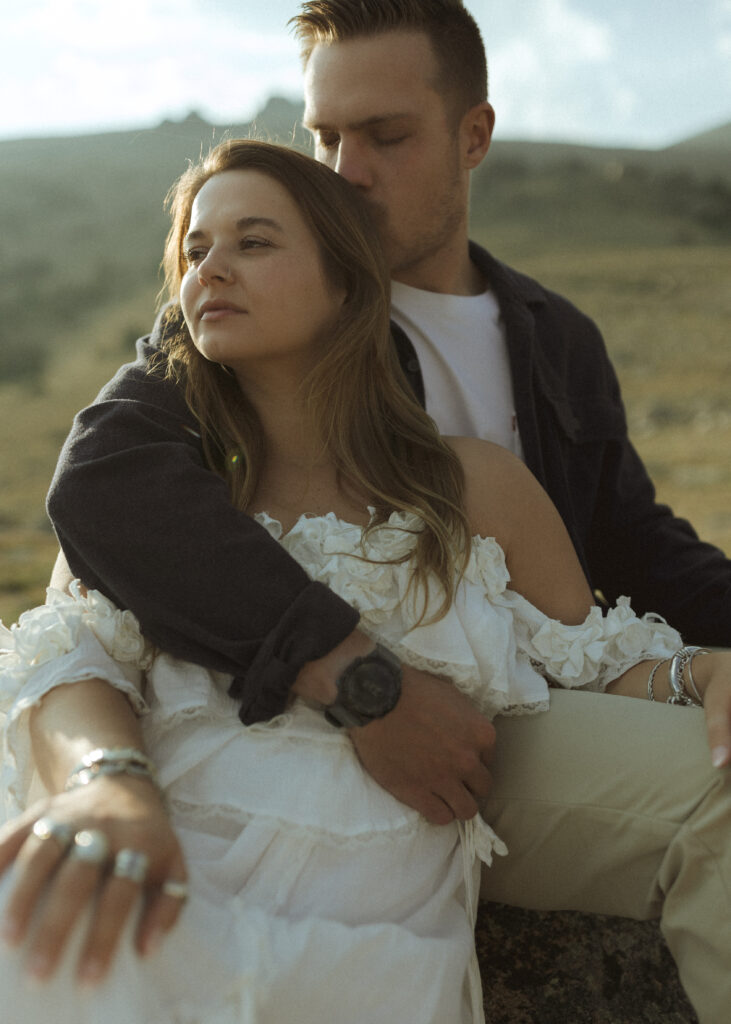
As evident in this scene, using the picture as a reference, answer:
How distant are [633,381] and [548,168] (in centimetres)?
1744

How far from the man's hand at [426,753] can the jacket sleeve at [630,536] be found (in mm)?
1170

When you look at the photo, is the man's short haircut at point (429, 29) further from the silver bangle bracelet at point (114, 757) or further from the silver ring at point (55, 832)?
the silver ring at point (55, 832)

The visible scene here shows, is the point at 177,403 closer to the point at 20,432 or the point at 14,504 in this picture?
the point at 14,504

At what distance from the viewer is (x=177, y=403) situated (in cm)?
209

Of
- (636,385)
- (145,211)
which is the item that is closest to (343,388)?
(636,385)

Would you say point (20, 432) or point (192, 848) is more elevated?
point (192, 848)

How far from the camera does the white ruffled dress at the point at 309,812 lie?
4.40 ft

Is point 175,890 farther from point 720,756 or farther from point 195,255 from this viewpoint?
point 195,255

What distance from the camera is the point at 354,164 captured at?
277 cm

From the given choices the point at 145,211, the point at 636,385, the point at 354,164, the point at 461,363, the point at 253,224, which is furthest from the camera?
the point at 145,211

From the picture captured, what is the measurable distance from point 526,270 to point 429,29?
850 inches

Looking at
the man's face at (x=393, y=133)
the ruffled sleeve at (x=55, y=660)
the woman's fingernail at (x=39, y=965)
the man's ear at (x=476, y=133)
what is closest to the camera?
the woman's fingernail at (x=39, y=965)

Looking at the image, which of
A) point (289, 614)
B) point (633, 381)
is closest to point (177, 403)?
point (289, 614)

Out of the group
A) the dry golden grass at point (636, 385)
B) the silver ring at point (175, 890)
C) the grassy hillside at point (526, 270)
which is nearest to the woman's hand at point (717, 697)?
the silver ring at point (175, 890)
